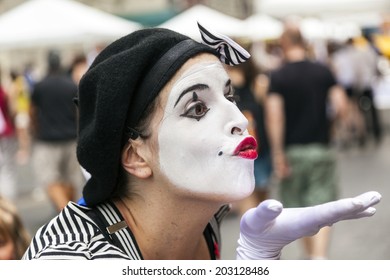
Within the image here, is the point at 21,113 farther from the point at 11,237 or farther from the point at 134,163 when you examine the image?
the point at 134,163

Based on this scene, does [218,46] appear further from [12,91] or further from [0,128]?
[12,91]

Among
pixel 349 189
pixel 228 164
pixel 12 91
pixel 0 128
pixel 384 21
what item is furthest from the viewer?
pixel 384 21

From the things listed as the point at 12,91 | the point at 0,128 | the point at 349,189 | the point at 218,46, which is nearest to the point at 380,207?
the point at 349,189

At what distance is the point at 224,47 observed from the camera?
164 centimetres

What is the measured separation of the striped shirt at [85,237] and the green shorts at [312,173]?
3970 mm

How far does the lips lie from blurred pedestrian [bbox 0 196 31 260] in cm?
117

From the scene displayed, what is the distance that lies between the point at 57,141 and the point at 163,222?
5.90m

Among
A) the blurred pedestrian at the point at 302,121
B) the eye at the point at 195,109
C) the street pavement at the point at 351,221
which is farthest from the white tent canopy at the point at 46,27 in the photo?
the eye at the point at 195,109

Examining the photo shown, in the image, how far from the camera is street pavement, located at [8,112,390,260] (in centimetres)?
581

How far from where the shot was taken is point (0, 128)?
27.2 feet

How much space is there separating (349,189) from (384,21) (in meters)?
9.89

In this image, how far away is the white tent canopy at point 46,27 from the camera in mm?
10148

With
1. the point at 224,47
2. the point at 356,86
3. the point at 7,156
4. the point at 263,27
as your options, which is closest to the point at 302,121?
the point at 224,47

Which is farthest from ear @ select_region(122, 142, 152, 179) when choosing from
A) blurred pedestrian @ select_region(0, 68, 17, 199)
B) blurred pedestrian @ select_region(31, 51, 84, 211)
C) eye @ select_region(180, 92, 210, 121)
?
blurred pedestrian @ select_region(0, 68, 17, 199)
